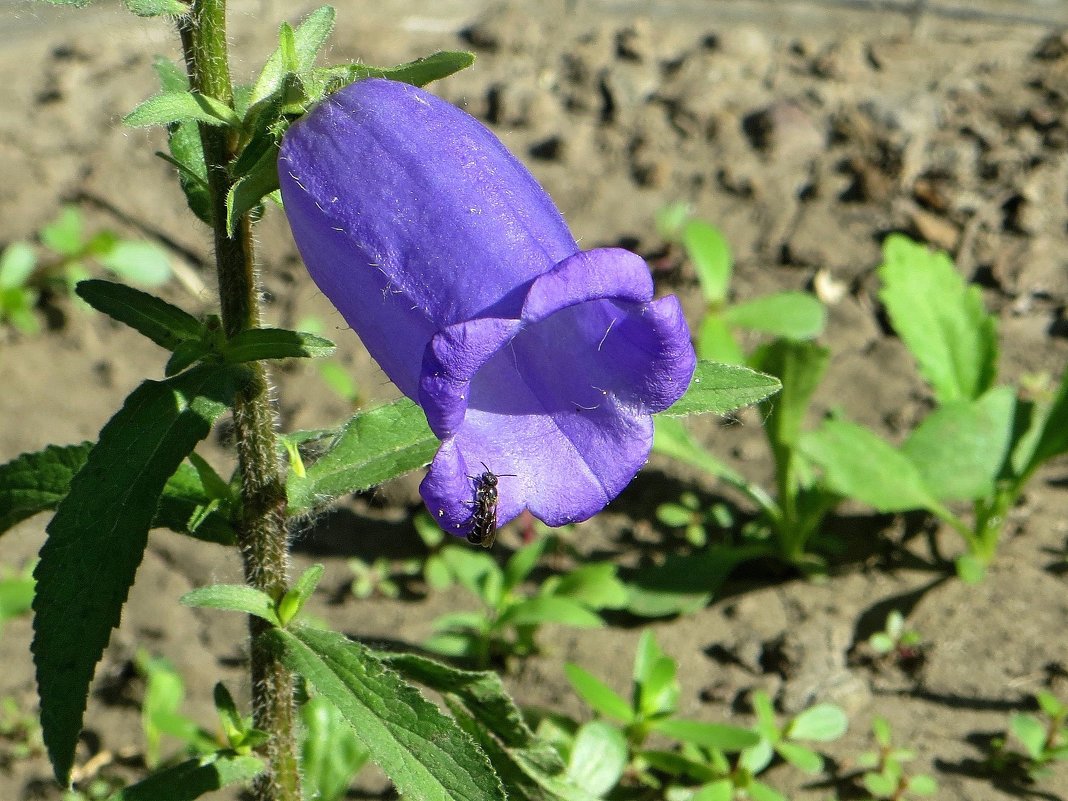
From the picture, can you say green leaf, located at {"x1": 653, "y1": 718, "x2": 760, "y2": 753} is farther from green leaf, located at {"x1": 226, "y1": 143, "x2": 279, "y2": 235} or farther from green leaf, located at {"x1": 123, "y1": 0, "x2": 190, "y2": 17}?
green leaf, located at {"x1": 123, "y1": 0, "x2": 190, "y2": 17}

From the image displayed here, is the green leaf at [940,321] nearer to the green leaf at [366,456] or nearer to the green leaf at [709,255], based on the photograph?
the green leaf at [709,255]

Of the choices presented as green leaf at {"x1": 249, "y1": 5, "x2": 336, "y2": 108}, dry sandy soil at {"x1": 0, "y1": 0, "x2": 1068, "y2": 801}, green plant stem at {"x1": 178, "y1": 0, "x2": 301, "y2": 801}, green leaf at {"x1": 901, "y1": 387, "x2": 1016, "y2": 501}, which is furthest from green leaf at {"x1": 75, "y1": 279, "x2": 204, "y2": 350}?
green leaf at {"x1": 901, "y1": 387, "x2": 1016, "y2": 501}

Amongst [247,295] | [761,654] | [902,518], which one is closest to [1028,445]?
[902,518]

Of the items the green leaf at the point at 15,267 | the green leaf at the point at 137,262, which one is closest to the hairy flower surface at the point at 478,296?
the green leaf at the point at 137,262

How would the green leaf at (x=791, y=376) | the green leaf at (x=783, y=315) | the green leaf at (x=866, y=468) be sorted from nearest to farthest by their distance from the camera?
1. the green leaf at (x=866, y=468)
2. the green leaf at (x=791, y=376)
3. the green leaf at (x=783, y=315)

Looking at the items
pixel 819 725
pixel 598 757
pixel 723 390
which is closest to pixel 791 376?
pixel 819 725

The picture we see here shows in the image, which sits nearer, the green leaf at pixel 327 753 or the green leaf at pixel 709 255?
the green leaf at pixel 327 753
